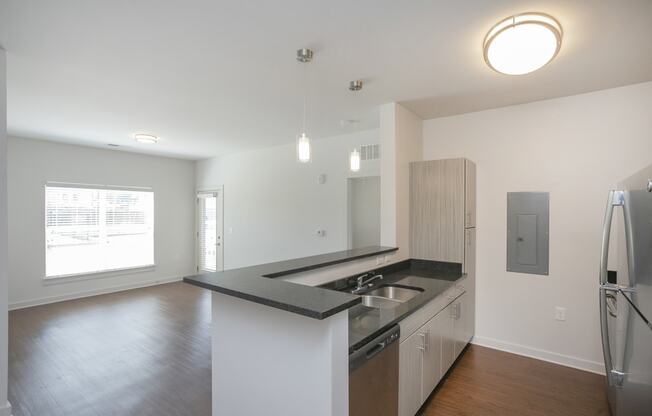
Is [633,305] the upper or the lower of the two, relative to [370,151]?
lower

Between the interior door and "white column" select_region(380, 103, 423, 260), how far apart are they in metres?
4.50

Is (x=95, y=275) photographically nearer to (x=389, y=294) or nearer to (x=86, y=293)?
(x=86, y=293)

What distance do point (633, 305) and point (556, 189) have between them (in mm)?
1866

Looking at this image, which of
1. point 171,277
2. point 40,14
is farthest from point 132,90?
point 171,277

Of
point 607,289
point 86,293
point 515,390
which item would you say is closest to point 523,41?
point 607,289

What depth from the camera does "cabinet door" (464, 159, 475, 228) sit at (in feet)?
10.4

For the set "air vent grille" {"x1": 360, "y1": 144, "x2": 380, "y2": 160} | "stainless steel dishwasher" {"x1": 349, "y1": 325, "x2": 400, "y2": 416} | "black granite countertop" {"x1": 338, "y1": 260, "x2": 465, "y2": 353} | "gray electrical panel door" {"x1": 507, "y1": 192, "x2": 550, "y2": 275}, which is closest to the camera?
"stainless steel dishwasher" {"x1": 349, "y1": 325, "x2": 400, "y2": 416}

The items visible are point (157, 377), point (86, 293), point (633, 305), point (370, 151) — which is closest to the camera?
point (633, 305)

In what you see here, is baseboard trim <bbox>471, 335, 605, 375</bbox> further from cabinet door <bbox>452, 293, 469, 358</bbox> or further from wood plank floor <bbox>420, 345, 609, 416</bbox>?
cabinet door <bbox>452, 293, 469, 358</bbox>

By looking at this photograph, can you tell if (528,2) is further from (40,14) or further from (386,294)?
(40,14)

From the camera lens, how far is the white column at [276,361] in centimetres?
128

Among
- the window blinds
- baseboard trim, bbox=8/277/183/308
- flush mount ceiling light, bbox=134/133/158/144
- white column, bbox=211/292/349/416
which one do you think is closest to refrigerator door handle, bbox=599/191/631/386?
white column, bbox=211/292/349/416

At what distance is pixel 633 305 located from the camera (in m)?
1.55

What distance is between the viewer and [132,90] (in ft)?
9.78
